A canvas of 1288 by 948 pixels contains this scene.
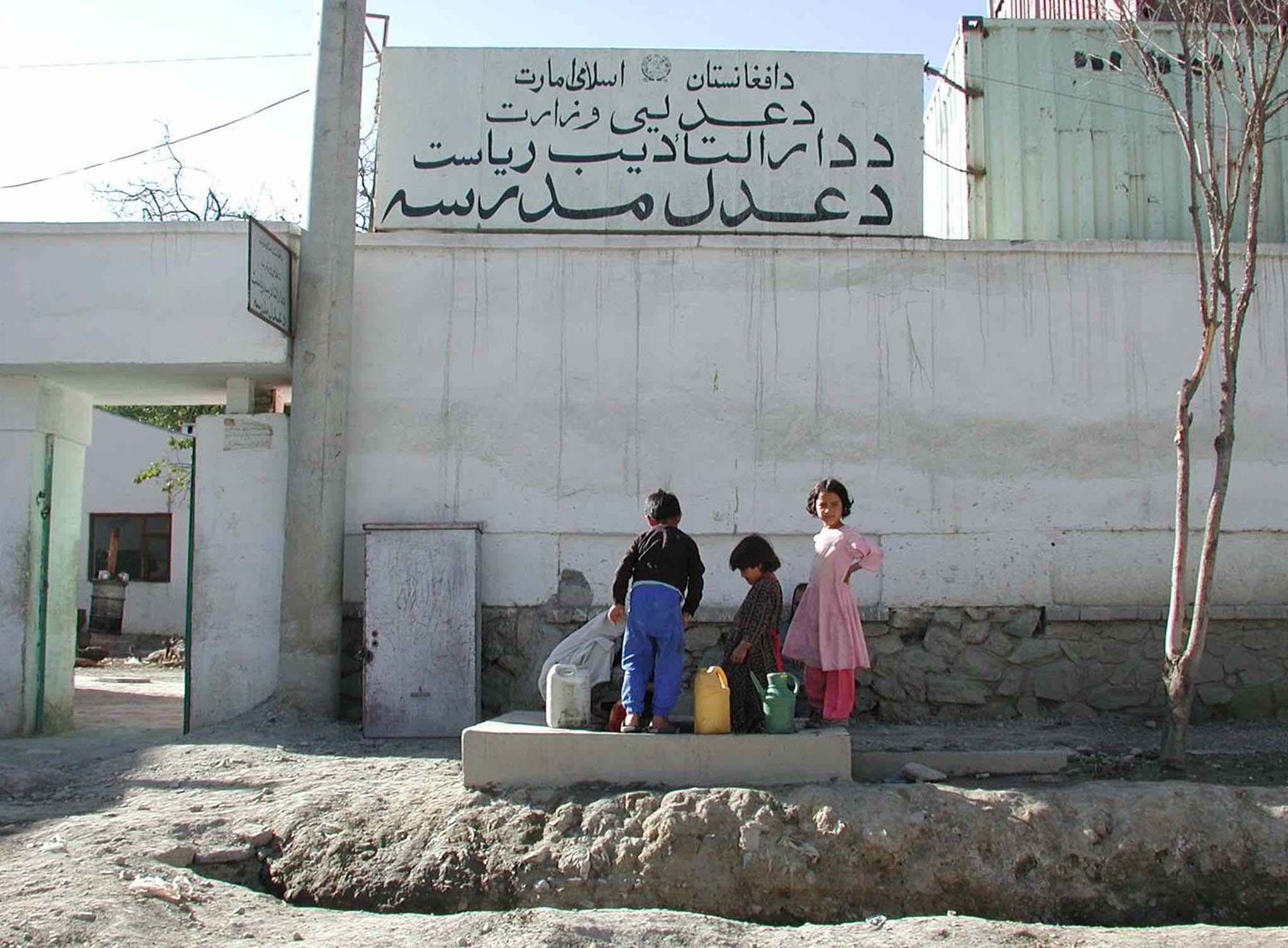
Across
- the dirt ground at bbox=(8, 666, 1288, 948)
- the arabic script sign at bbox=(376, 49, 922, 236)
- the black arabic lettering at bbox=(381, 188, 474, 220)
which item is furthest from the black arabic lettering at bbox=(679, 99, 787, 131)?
the dirt ground at bbox=(8, 666, 1288, 948)

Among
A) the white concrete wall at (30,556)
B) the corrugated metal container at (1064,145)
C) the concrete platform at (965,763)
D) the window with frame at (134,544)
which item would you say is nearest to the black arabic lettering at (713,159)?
the corrugated metal container at (1064,145)

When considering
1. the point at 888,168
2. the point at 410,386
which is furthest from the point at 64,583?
the point at 888,168

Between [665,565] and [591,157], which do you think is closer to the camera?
[665,565]

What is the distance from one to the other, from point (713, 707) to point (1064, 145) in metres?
5.46

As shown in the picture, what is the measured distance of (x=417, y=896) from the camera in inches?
190

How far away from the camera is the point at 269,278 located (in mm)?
6965

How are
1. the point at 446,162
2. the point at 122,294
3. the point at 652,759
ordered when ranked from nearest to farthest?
the point at 652,759
the point at 122,294
the point at 446,162

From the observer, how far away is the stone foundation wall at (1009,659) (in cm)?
725

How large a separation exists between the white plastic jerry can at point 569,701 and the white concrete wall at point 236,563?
8.18ft

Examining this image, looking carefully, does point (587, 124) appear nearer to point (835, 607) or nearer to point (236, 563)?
point (236, 563)


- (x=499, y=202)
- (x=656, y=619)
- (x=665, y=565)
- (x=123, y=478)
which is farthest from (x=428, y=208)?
(x=123, y=478)

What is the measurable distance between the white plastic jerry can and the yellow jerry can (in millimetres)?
545

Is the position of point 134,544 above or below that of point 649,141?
below

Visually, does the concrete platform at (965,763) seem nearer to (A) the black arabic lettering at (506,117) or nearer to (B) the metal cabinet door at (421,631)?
(B) the metal cabinet door at (421,631)
